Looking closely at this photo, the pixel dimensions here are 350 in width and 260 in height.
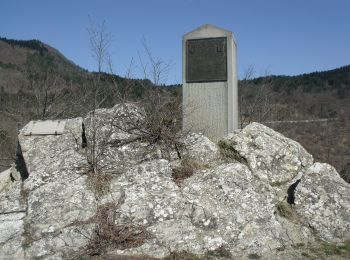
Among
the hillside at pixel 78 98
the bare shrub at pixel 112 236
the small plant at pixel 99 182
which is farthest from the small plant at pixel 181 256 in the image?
the hillside at pixel 78 98

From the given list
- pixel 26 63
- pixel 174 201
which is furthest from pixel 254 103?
pixel 26 63

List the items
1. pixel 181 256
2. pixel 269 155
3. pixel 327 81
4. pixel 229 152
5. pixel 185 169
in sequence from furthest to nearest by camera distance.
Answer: pixel 327 81 < pixel 229 152 < pixel 269 155 < pixel 185 169 < pixel 181 256

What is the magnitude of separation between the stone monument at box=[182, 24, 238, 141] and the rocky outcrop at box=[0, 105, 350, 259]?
77 centimetres

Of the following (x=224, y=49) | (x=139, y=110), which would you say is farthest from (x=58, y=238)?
(x=224, y=49)

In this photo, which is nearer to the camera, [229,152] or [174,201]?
[174,201]

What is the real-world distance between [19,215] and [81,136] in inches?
81.0

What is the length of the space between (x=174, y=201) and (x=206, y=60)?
11.1 feet

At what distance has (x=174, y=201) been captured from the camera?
6.09m

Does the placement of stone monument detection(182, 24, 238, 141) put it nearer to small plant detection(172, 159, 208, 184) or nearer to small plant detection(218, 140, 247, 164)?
small plant detection(218, 140, 247, 164)

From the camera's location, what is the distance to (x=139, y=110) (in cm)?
797

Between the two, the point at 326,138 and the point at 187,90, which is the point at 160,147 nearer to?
the point at 187,90

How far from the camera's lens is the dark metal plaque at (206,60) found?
8.38m

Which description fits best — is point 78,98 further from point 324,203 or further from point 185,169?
point 324,203

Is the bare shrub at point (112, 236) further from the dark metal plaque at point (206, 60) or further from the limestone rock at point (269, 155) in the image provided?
the dark metal plaque at point (206, 60)
